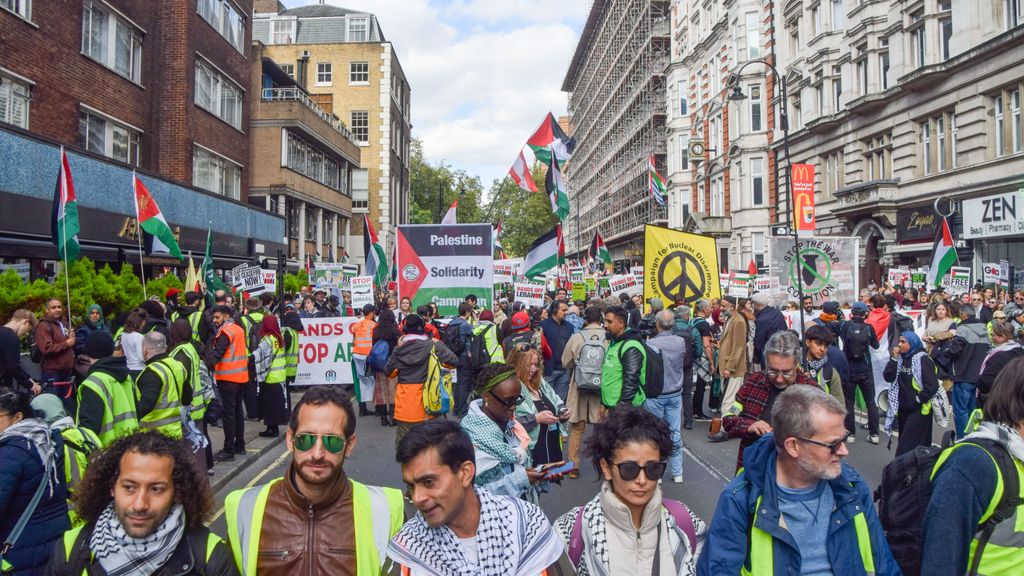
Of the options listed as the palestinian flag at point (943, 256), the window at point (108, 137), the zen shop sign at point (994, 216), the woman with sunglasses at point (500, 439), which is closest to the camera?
the woman with sunglasses at point (500, 439)

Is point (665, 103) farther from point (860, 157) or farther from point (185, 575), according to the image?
point (185, 575)

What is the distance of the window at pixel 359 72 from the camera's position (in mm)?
52438

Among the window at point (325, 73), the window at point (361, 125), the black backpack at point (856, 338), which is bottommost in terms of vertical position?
the black backpack at point (856, 338)

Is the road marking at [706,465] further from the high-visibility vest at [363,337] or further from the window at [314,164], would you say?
the window at [314,164]

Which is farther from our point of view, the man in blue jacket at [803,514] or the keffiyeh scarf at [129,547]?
the man in blue jacket at [803,514]

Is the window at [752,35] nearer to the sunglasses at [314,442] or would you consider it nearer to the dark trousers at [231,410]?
the dark trousers at [231,410]

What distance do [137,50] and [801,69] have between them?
27.0 m

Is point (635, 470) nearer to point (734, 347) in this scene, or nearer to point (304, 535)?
point (304, 535)

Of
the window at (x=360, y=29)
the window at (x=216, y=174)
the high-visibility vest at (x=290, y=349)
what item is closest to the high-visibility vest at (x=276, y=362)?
the high-visibility vest at (x=290, y=349)

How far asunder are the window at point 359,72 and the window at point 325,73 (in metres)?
1.27

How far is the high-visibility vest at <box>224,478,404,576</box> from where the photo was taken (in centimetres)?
263

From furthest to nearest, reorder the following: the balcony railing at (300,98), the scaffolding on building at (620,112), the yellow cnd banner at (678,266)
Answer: the scaffolding on building at (620,112) < the balcony railing at (300,98) < the yellow cnd banner at (678,266)

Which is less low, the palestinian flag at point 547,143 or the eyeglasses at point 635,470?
the palestinian flag at point 547,143

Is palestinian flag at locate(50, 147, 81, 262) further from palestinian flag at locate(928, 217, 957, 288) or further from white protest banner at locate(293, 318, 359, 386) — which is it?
palestinian flag at locate(928, 217, 957, 288)
